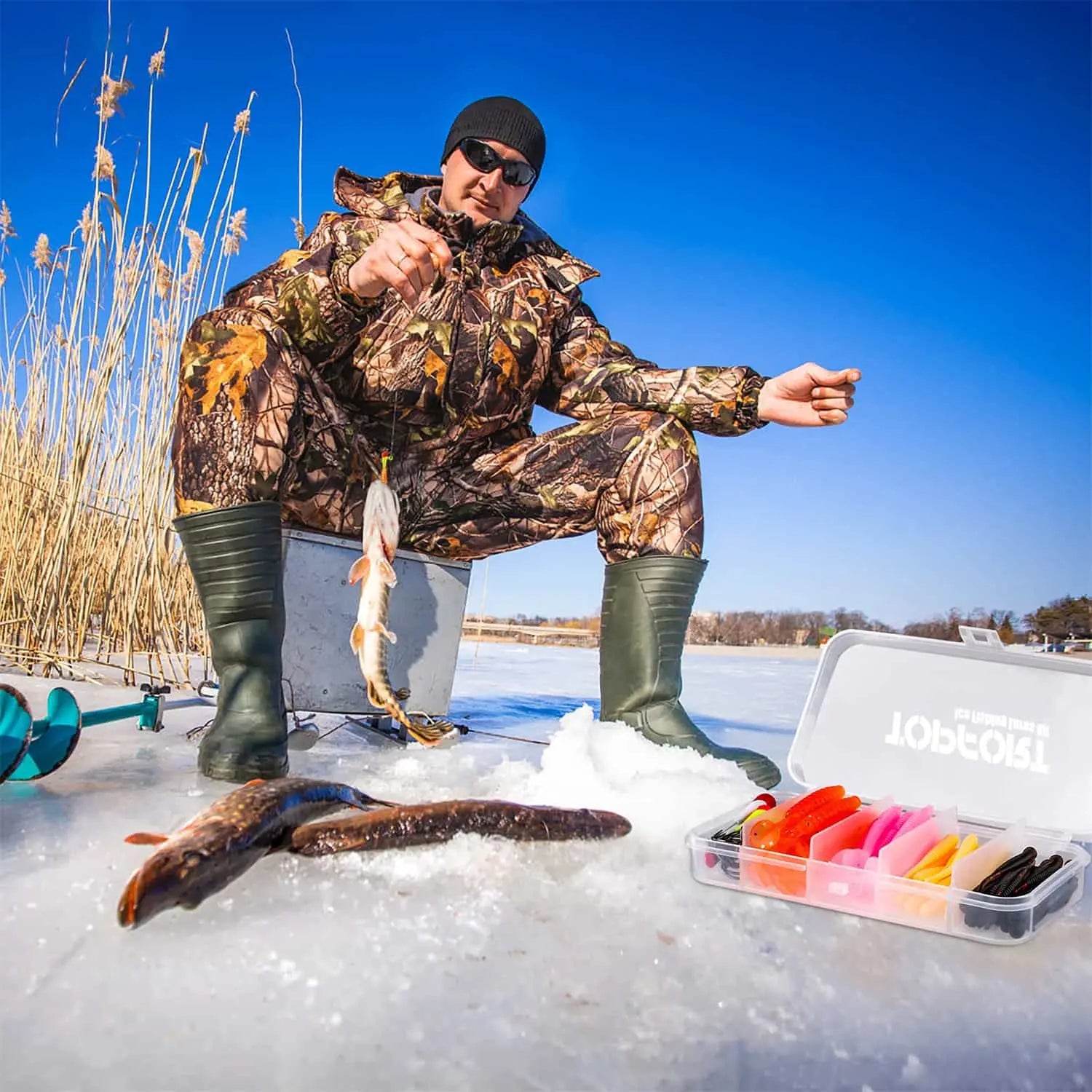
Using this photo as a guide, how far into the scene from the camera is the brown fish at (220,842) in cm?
95

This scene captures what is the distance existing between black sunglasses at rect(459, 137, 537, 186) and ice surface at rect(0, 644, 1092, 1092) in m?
1.91

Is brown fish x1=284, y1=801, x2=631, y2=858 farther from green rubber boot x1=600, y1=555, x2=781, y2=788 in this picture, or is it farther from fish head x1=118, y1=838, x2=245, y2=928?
green rubber boot x1=600, y1=555, x2=781, y2=788

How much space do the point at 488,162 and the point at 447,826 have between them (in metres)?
1.95

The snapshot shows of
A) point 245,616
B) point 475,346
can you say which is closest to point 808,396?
point 475,346

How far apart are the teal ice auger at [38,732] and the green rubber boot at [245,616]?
0.26 m

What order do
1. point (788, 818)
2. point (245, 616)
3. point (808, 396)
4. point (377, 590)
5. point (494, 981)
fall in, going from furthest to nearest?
point (808, 396) < point (377, 590) < point (245, 616) < point (788, 818) < point (494, 981)

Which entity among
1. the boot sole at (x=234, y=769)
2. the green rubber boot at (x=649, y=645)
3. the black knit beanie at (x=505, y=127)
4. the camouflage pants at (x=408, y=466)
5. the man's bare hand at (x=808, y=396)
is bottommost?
the boot sole at (x=234, y=769)

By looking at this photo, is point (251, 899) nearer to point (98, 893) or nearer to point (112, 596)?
point (98, 893)

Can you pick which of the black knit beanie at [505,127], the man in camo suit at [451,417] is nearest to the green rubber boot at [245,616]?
the man in camo suit at [451,417]

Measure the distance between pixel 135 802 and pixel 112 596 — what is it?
2100 millimetres

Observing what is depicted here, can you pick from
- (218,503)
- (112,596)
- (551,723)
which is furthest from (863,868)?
(112,596)

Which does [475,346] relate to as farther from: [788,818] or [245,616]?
[788,818]

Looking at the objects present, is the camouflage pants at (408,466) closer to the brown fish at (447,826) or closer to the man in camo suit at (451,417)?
the man in camo suit at (451,417)

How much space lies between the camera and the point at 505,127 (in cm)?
263
